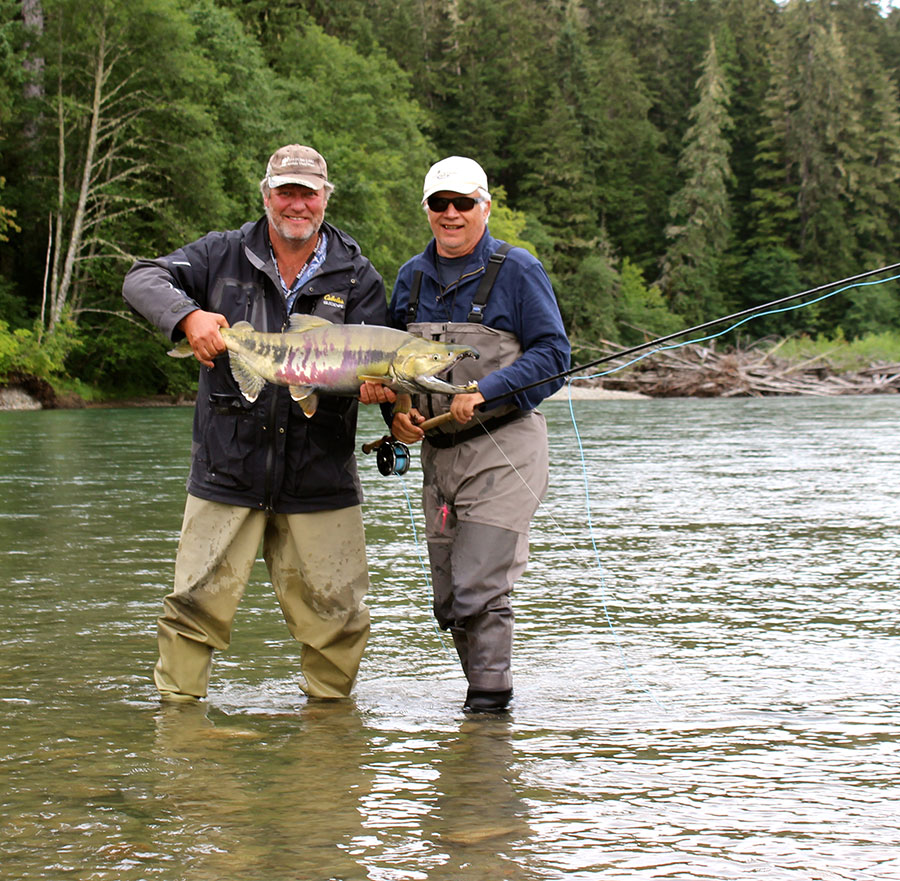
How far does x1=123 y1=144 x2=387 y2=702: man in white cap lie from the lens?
16.2 ft

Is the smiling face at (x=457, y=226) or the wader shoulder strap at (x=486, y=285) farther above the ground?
the smiling face at (x=457, y=226)

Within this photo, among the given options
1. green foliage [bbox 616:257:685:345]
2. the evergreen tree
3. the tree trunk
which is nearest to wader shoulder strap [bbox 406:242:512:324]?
the tree trunk

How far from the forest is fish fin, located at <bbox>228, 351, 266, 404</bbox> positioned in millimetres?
31211

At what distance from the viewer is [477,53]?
87.8 metres

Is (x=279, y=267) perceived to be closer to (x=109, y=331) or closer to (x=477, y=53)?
(x=109, y=331)

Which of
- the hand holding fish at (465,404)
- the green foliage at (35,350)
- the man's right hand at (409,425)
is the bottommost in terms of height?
the man's right hand at (409,425)

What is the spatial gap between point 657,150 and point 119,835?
91085 millimetres

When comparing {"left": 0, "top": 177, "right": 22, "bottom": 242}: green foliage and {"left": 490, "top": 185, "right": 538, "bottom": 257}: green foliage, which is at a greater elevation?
{"left": 490, "top": 185, "right": 538, "bottom": 257}: green foliage

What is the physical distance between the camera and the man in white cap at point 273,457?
4.94 m

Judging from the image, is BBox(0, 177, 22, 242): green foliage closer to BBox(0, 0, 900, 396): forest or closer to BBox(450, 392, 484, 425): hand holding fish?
BBox(0, 0, 900, 396): forest

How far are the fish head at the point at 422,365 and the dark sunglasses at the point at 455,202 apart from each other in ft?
1.87

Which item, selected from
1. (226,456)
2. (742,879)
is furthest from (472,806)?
(226,456)

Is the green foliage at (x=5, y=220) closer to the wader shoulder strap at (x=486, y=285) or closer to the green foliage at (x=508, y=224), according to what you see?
the green foliage at (x=508, y=224)

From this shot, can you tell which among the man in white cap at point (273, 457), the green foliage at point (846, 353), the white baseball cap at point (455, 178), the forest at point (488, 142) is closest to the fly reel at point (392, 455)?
the man in white cap at point (273, 457)
